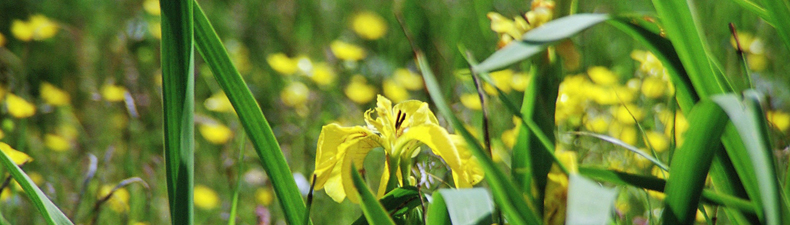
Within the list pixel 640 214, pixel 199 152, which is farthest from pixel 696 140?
pixel 199 152

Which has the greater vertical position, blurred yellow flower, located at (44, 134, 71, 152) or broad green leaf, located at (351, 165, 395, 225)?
blurred yellow flower, located at (44, 134, 71, 152)

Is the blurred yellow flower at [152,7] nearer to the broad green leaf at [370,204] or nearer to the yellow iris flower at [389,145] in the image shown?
the yellow iris flower at [389,145]

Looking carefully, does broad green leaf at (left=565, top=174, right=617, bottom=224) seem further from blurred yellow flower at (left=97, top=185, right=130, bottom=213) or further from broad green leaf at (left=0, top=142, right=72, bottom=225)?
blurred yellow flower at (left=97, top=185, right=130, bottom=213)

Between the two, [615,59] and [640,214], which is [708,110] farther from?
[615,59]

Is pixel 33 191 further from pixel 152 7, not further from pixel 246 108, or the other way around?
pixel 152 7

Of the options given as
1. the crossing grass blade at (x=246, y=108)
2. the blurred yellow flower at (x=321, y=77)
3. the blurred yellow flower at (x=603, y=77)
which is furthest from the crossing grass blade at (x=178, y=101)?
the blurred yellow flower at (x=603, y=77)

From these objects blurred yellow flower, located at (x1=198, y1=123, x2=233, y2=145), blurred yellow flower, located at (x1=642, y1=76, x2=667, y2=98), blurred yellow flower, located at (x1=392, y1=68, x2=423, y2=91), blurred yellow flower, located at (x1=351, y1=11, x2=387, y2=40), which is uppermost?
blurred yellow flower, located at (x1=351, y1=11, x2=387, y2=40)

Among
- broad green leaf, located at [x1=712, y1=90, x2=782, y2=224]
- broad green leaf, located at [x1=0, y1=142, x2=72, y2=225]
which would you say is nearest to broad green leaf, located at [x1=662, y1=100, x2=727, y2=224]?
broad green leaf, located at [x1=712, y1=90, x2=782, y2=224]
